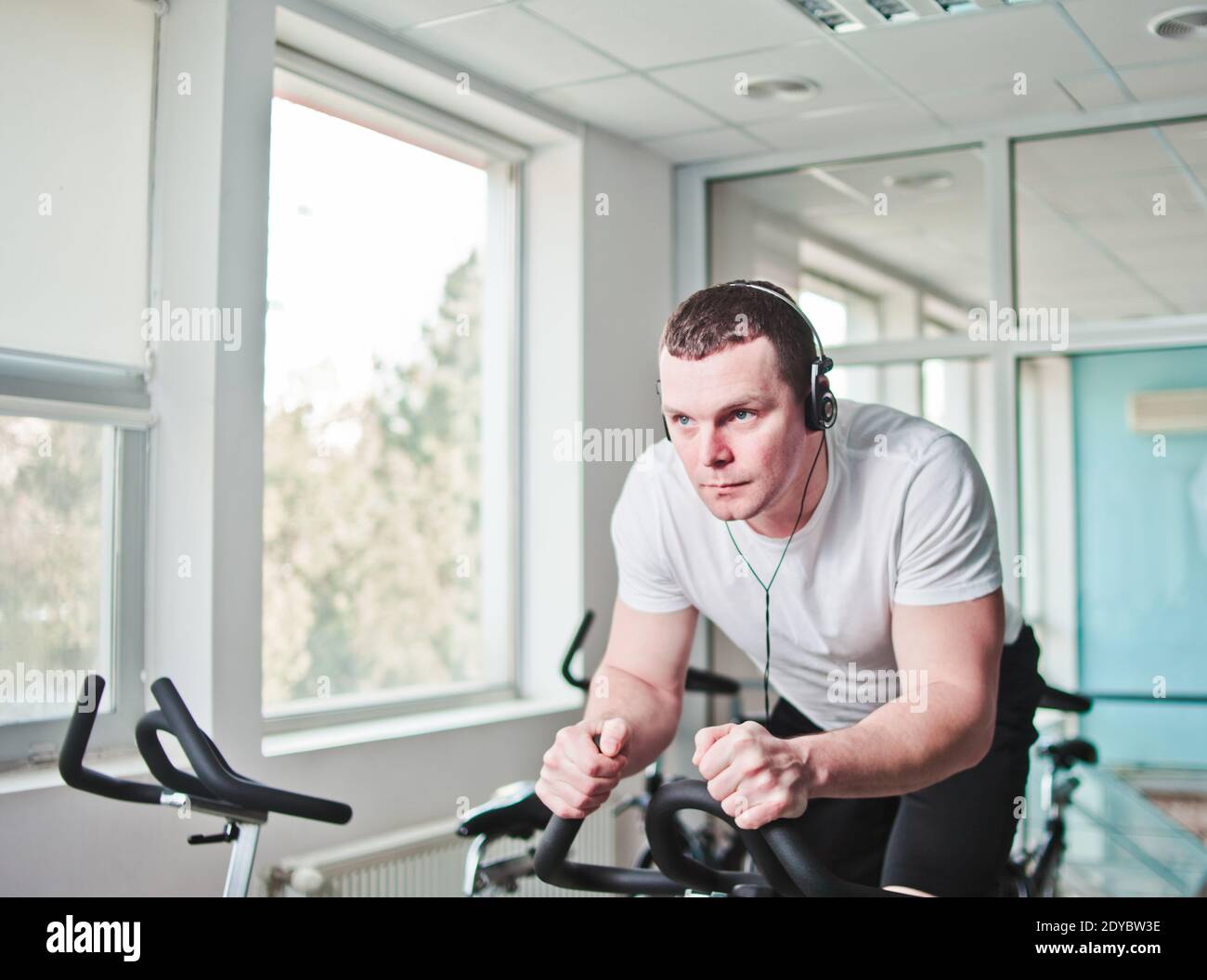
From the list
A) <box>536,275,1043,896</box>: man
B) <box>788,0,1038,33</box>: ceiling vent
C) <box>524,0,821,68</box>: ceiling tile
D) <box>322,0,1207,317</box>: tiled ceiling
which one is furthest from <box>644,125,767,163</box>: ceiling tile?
<box>536,275,1043,896</box>: man

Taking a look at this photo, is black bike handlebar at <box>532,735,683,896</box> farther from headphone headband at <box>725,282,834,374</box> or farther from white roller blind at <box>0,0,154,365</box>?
white roller blind at <box>0,0,154,365</box>

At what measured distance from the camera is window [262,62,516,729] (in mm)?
3309

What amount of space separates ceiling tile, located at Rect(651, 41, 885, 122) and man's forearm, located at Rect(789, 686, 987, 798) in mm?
2557

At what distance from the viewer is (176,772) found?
1.75m

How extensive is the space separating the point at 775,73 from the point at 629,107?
20.8 inches

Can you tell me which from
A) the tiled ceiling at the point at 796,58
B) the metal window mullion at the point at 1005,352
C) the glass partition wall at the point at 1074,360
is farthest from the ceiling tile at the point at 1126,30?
the metal window mullion at the point at 1005,352

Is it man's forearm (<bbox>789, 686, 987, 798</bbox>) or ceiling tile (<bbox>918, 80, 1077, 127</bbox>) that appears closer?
man's forearm (<bbox>789, 686, 987, 798</bbox>)

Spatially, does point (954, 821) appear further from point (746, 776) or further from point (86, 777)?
point (86, 777)

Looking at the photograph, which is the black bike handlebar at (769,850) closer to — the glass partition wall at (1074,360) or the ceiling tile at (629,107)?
the ceiling tile at (629,107)

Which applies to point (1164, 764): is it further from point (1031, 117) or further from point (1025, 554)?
point (1031, 117)

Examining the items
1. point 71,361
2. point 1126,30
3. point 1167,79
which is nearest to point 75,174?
point 71,361
